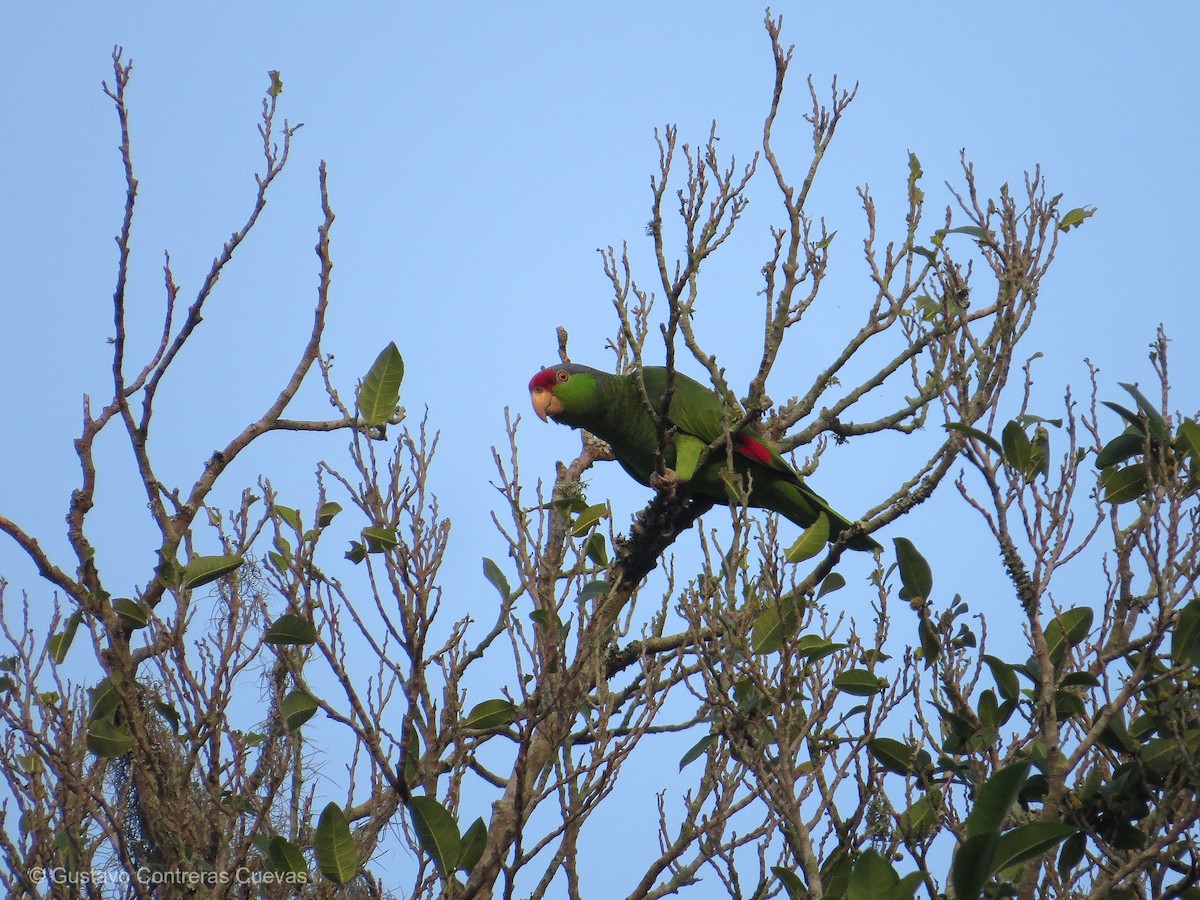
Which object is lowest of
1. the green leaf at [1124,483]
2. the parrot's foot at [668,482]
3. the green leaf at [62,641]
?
the green leaf at [1124,483]

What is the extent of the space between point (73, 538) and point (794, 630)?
235cm

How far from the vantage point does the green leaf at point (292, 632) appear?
308 cm

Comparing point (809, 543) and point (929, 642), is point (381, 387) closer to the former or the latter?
point (809, 543)

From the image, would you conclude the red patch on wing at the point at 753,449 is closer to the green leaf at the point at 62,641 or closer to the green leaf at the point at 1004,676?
the green leaf at the point at 1004,676

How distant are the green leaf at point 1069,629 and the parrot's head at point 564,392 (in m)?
2.76

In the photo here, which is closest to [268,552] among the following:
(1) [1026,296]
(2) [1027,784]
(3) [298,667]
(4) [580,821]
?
(3) [298,667]

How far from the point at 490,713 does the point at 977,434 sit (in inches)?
71.3

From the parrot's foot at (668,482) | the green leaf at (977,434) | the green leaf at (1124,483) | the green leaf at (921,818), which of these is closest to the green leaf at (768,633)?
the green leaf at (921,818)

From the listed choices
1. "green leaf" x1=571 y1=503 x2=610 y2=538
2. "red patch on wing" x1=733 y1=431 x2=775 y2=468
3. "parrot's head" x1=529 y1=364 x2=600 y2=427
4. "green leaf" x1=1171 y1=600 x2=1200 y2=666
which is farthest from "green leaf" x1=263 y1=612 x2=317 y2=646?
"green leaf" x1=1171 y1=600 x2=1200 y2=666

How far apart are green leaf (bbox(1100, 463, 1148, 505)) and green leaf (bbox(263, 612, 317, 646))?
7.96 feet

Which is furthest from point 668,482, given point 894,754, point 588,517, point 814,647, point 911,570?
point 894,754

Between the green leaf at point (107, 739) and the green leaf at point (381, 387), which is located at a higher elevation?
the green leaf at point (381, 387)

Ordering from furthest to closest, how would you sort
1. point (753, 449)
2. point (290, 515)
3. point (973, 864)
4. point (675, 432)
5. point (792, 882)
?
1. point (675, 432)
2. point (753, 449)
3. point (290, 515)
4. point (792, 882)
5. point (973, 864)

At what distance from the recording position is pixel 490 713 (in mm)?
3357
